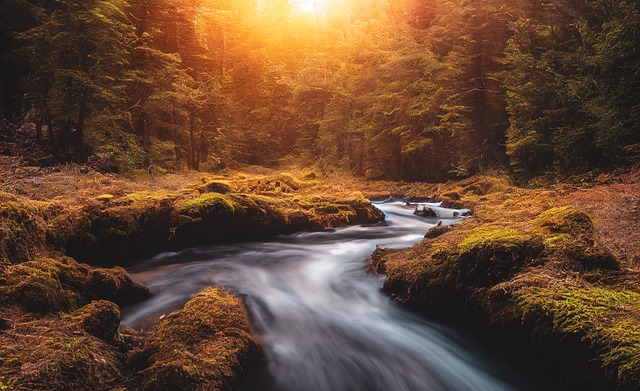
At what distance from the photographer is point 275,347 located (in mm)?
4586

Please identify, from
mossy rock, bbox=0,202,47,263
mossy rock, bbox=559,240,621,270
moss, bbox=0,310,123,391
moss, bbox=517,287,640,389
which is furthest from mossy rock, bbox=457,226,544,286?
mossy rock, bbox=0,202,47,263

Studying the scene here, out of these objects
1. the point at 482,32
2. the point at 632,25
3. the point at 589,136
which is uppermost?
the point at 482,32

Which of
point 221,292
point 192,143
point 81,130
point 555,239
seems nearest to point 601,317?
point 555,239

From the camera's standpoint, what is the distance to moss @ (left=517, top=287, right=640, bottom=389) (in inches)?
116

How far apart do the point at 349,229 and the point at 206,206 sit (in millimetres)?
4818

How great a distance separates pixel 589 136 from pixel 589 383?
10.9 m

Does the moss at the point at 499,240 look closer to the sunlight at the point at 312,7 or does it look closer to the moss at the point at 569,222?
the moss at the point at 569,222

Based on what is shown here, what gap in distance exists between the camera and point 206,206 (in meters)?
9.19

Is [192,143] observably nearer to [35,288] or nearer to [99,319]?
[35,288]

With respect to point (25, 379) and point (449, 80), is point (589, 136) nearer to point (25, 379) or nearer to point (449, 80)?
point (449, 80)

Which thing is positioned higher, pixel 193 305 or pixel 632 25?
pixel 632 25

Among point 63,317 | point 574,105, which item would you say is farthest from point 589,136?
point 63,317

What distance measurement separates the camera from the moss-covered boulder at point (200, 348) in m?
2.96

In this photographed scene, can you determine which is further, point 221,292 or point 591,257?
point 221,292
